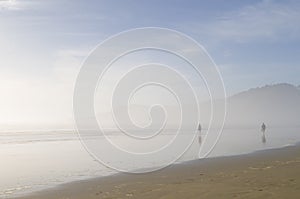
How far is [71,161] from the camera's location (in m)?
27.1

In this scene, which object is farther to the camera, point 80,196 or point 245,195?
point 80,196

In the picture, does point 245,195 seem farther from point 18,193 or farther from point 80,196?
point 18,193

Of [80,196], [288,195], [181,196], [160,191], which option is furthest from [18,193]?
[288,195]

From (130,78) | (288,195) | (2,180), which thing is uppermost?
(130,78)

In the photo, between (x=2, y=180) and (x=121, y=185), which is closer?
(x=121, y=185)

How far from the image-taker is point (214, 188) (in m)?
13.2

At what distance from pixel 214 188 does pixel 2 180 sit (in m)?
11.5

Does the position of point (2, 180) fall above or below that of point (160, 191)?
above

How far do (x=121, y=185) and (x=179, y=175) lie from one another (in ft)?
10.9

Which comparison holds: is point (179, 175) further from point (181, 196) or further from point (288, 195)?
point (288, 195)

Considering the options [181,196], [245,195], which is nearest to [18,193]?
[181,196]

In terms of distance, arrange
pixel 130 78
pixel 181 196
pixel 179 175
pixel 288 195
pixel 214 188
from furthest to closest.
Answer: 1. pixel 130 78
2. pixel 179 175
3. pixel 214 188
4. pixel 181 196
5. pixel 288 195

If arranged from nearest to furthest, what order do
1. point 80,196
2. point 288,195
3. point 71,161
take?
point 288,195
point 80,196
point 71,161

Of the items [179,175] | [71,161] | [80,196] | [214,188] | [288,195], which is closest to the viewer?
[288,195]
